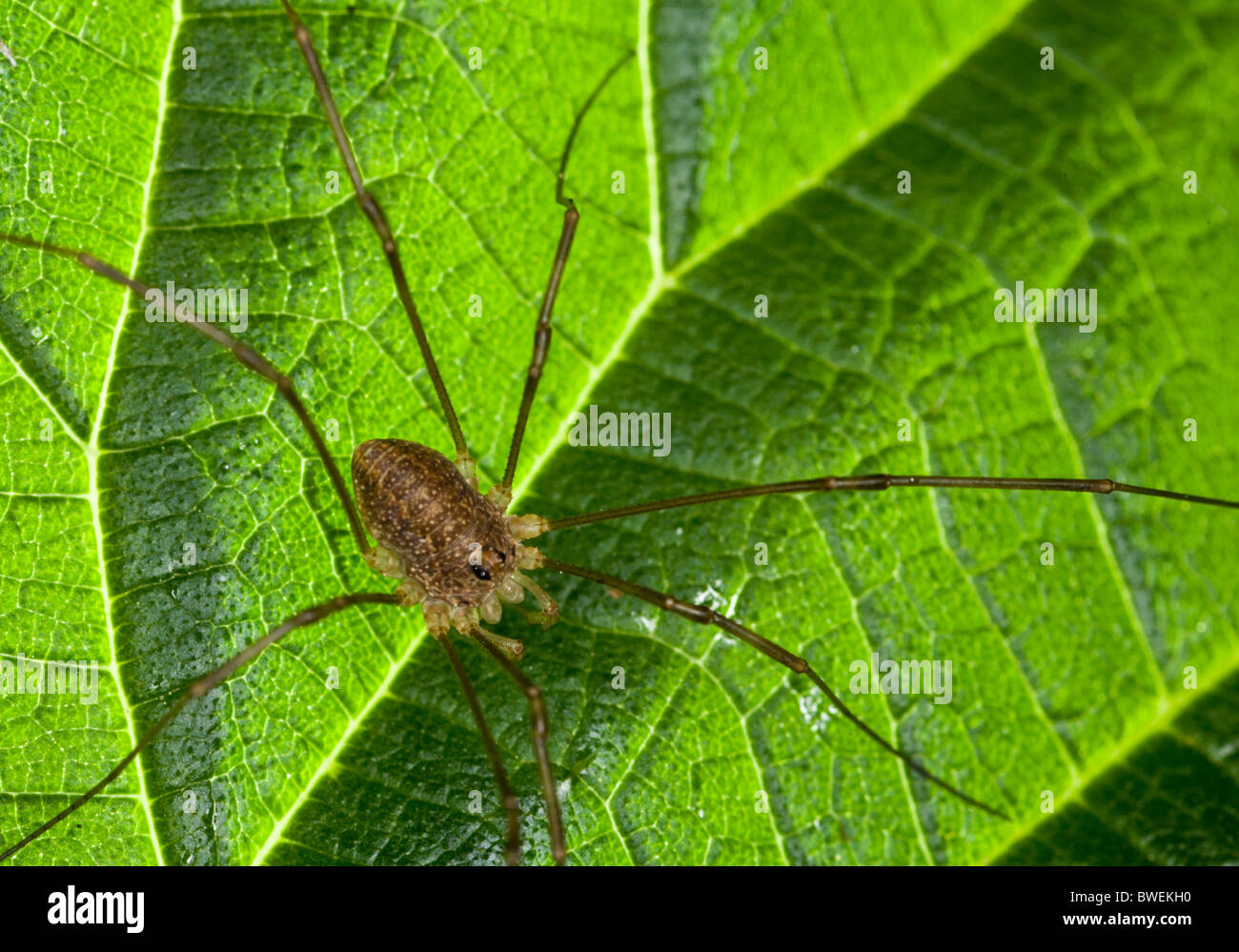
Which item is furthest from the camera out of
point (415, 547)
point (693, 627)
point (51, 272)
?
point (415, 547)

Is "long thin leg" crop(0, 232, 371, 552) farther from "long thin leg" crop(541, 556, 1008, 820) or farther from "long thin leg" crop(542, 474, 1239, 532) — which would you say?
"long thin leg" crop(541, 556, 1008, 820)

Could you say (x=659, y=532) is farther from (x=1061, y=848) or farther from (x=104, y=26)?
(x=104, y=26)

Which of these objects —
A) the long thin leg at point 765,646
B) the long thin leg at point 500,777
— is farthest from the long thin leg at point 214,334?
the long thin leg at point 765,646

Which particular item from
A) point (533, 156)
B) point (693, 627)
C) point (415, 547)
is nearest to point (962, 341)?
point (693, 627)

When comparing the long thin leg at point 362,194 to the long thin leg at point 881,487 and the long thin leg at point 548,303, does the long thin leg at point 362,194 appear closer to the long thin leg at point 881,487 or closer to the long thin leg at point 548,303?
the long thin leg at point 548,303

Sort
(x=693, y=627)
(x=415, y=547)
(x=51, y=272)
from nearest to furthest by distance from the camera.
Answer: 1. (x=51, y=272)
2. (x=693, y=627)
3. (x=415, y=547)

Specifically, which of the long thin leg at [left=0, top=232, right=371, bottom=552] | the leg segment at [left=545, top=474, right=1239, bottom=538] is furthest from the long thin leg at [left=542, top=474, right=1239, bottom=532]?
the long thin leg at [left=0, top=232, right=371, bottom=552]

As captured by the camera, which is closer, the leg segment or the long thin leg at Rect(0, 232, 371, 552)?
the long thin leg at Rect(0, 232, 371, 552)
